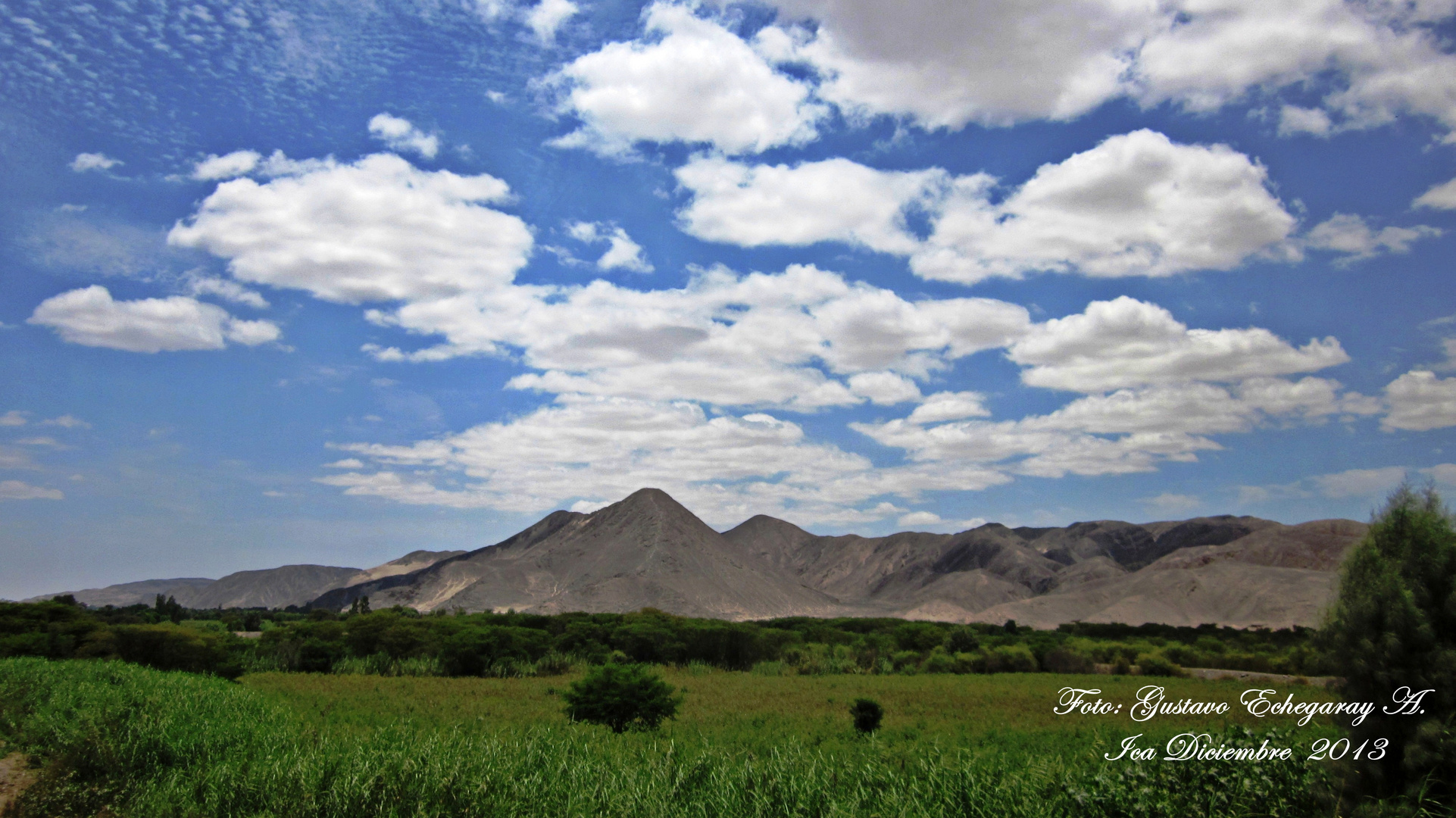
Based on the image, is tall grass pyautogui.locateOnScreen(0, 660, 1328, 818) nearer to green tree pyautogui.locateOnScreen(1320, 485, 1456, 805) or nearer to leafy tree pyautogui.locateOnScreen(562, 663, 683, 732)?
green tree pyautogui.locateOnScreen(1320, 485, 1456, 805)

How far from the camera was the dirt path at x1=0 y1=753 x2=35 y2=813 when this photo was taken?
1166cm

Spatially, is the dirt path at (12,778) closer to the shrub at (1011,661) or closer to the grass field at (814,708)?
the grass field at (814,708)

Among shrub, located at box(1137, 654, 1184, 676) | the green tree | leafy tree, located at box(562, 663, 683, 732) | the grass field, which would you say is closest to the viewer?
the green tree

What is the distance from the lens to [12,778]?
12.6 m

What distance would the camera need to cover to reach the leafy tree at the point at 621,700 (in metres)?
22.5

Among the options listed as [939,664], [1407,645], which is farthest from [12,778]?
[939,664]

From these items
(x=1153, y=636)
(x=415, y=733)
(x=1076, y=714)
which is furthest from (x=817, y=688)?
(x=1153, y=636)

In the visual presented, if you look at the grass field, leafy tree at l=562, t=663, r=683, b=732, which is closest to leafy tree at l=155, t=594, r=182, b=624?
the grass field

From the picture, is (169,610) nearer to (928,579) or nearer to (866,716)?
(866,716)

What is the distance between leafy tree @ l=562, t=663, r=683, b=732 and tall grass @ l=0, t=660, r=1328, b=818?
854 centimetres

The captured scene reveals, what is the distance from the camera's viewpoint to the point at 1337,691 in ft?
24.3

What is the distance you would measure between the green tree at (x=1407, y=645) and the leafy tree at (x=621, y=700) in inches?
709

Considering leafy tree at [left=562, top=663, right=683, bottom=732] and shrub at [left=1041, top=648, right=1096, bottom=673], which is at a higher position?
leafy tree at [left=562, top=663, right=683, bottom=732]

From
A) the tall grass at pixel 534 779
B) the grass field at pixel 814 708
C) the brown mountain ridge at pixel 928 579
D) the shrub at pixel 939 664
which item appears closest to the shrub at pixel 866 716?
the grass field at pixel 814 708
